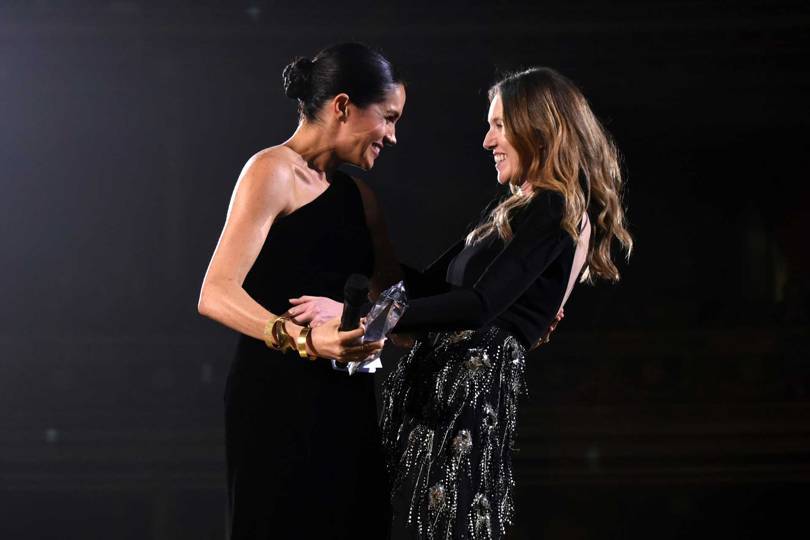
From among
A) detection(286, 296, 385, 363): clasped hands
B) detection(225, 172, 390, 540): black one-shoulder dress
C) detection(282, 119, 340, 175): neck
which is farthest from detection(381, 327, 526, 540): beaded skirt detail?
detection(282, 119, 340, 175): neck

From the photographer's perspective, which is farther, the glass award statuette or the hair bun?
the hair bun

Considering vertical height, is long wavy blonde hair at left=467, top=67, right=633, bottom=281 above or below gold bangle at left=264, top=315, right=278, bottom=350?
above

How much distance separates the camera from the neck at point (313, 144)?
5.34 feet

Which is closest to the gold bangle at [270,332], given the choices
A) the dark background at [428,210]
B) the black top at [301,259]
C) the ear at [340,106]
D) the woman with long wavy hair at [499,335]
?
the black top at [301,259]

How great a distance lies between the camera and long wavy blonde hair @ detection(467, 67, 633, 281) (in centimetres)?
159

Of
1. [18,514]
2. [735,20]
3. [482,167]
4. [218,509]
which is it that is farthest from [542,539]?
[735,20]

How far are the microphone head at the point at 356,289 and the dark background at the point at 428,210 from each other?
2920 millimetres

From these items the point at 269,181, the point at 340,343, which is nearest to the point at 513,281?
the point at 340,343

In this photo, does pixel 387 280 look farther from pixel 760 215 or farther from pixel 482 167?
pixel 760 215

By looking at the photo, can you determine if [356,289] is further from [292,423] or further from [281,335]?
[292,423]

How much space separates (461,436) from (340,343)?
1.09ft

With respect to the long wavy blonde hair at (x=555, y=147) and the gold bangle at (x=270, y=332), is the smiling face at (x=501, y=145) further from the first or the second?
the gold bangle at (x=270, y=332)

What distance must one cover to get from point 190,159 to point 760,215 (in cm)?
234

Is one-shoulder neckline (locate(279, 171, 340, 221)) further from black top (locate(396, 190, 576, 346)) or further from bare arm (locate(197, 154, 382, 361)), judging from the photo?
black top (locate(396, 190, 576, 346))
